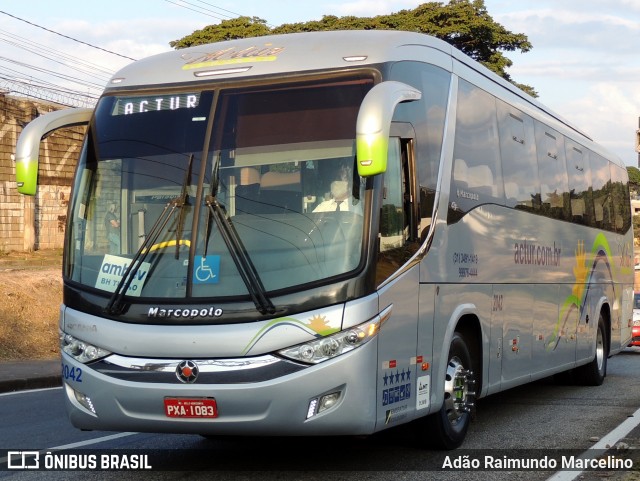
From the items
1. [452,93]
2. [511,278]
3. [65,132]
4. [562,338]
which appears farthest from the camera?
[65,132]

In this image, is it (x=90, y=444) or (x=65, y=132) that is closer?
(x=90, y=444)

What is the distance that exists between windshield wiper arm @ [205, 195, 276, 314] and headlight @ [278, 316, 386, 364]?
0.32m

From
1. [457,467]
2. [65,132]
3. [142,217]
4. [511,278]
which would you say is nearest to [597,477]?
[457,467]

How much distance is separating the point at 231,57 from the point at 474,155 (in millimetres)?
2693

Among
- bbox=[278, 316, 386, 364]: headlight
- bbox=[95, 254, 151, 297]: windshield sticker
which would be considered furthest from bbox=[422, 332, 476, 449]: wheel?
bbox=[95, 254, 151, 297]: windshield sticker

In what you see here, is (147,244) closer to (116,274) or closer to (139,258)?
(139,258)

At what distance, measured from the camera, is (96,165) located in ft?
25.8

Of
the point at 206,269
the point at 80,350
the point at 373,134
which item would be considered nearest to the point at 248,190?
the point at 206,269

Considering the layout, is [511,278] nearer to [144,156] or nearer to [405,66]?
[405,66]

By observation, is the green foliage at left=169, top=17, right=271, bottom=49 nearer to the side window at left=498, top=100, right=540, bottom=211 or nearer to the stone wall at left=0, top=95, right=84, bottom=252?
the stone wall at left=0, top=95, right=84, bottom=252

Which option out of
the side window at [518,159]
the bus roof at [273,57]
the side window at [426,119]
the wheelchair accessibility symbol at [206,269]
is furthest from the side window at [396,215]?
the side window at [518,159]

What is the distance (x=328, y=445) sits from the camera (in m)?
9.06

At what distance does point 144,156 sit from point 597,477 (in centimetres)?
412

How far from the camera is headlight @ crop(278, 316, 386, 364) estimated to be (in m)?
6.82
